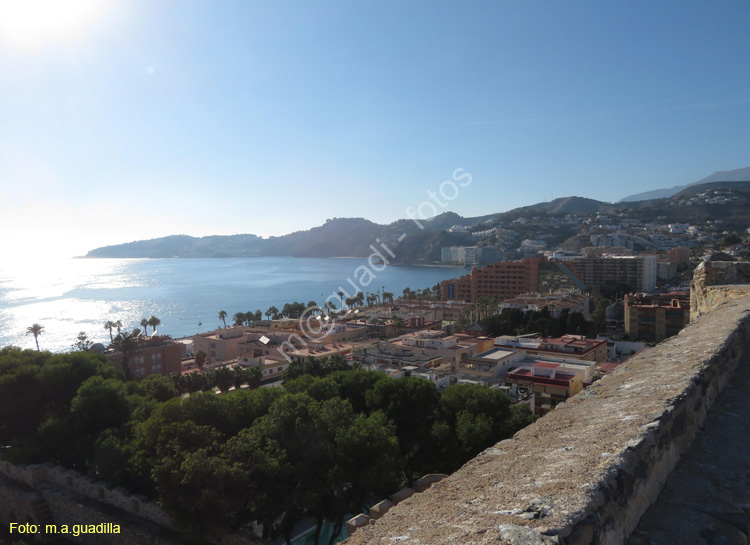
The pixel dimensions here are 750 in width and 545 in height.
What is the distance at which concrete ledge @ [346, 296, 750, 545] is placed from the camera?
165cm

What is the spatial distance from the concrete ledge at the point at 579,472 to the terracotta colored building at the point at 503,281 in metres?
62.1

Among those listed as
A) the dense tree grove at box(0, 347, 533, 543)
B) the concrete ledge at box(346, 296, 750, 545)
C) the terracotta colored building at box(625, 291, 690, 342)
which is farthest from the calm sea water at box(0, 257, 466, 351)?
the concrete ledge at box(346, 296, 750, 545)

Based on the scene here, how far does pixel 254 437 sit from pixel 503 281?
59.3m

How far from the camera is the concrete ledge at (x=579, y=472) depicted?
1648 millimetres

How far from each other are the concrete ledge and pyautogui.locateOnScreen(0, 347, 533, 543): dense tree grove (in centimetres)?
672

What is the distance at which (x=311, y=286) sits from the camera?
97312mm

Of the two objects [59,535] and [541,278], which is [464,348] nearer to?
[59,535]

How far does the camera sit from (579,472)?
1896 millimetres

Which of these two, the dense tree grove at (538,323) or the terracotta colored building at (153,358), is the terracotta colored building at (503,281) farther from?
the terracotta colored building at (153,358)

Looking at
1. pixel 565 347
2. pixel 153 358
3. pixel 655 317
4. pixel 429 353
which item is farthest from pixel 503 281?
pixel 153 358

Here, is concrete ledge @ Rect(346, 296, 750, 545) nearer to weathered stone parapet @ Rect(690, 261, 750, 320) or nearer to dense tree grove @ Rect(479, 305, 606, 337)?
weathered stone parapet @ Rect(690, 261, 750, 320)

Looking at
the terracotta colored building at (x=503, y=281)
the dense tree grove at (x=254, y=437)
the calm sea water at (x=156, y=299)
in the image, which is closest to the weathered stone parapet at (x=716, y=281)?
the dense tree grove at (x=254, y=437)

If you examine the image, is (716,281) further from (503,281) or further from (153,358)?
(503,281)

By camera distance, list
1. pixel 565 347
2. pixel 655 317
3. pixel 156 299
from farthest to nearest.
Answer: pixel 156 299, pixel 655 317, pixel 565 347
